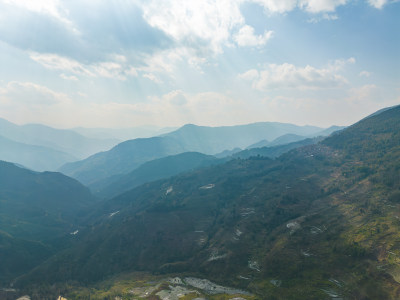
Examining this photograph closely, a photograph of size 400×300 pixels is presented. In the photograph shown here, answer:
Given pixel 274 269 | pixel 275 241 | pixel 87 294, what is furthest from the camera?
pixel 275 241

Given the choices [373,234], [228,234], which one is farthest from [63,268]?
[373,234]


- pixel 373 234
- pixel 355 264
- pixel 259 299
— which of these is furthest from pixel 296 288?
pixel 373 234

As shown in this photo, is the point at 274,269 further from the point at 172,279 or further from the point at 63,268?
the point at 63,268

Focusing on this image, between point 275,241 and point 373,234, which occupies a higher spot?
point 373,234

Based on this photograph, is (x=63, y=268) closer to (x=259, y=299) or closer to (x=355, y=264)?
(x=259, y=299)

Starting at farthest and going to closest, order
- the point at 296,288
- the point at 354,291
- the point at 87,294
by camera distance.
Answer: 1. the point at 87,294
2. the point at 296,288
3. the point at 354,291

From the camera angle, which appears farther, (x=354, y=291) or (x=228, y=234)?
(x=228, y=234)

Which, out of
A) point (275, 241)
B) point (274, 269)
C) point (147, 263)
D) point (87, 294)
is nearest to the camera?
point (274, 269)

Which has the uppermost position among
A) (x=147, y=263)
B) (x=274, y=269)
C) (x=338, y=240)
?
(x=338, y=240)

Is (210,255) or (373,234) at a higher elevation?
(373,234)
